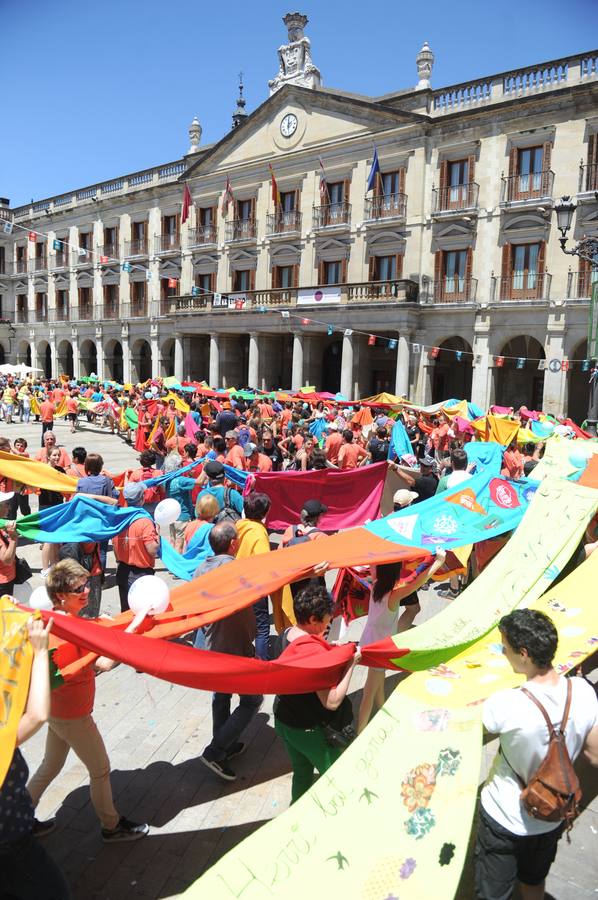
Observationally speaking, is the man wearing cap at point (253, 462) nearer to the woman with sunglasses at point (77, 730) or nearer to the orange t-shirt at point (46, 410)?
the woman with sunglasses at point (77, 730)

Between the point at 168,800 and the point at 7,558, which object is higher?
the point at 7,558

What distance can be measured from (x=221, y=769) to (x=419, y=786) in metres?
1.85

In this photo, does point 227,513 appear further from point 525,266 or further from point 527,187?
Result: point 527,187

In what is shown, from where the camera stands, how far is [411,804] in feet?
8.72

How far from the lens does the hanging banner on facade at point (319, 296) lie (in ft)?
86.4

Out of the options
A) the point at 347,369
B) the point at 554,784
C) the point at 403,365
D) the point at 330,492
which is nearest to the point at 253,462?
the point at 330,492

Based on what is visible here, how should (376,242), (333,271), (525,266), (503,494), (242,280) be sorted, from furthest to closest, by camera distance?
(242,280) < (333,271) < (376,242) < (525,266) < (503,494)

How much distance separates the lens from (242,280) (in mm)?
31828

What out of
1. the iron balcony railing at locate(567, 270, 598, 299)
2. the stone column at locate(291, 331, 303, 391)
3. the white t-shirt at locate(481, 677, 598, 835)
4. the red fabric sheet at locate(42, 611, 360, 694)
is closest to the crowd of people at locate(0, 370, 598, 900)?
the white t-shirt at locate(481, 677, 598, 835)

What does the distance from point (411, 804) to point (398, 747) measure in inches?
9.1

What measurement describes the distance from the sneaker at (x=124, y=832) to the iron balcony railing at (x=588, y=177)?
915 inches

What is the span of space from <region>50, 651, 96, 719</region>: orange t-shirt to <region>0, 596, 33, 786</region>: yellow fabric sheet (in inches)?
27.8

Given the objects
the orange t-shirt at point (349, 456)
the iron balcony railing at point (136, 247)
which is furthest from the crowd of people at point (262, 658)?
the iron balcony railing at point (136, 247)

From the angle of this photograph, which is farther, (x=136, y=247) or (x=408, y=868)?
(x=136, y=247)
